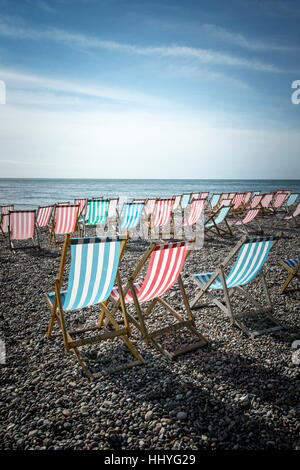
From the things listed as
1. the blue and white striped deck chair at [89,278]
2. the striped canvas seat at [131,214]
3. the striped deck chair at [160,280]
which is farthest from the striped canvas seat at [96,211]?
the blue and white striped deck chair at [89,278]

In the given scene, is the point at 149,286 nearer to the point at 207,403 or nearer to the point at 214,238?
the point at 207,403

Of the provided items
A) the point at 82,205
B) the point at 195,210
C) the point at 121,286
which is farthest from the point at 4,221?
the point at 121,286

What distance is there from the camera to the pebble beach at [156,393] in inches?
72.6

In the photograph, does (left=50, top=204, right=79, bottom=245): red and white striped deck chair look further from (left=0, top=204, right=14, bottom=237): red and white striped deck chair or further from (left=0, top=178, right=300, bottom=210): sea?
(left=0, top=178, right=300, bottom=210): sea

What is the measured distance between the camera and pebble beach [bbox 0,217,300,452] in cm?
184

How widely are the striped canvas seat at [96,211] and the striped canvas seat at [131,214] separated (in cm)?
89

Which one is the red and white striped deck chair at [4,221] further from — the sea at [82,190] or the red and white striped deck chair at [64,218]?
the sea at [82,190]

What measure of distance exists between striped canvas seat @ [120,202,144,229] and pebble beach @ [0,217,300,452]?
16.1 feet

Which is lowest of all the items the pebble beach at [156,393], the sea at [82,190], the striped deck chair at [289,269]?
the pebble beach at [156,393]

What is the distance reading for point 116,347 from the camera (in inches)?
116

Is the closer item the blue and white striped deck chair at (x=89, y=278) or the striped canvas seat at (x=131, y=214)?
the blue and white striped deck chair at (x=89, y=278)

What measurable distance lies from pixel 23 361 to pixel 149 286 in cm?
145

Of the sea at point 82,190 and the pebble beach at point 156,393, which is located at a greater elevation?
the sea at point 82,190

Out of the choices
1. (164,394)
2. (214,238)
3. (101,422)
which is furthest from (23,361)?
(214,238)
